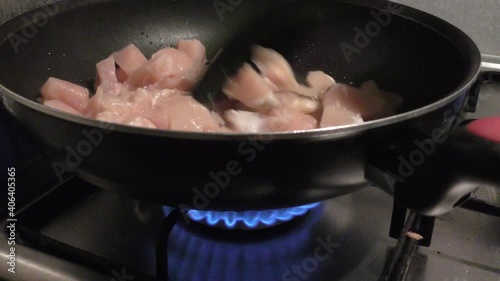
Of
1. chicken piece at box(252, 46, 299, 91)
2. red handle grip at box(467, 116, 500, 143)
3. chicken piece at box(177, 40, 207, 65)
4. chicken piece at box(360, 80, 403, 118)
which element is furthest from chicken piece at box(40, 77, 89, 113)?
red handle grip at box(467, 116, 500, 143)

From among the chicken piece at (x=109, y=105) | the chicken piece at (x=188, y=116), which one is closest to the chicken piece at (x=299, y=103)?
the chicken piece at (x=188, y=116)

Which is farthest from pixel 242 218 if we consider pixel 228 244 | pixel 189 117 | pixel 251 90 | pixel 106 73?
pixel 106 73

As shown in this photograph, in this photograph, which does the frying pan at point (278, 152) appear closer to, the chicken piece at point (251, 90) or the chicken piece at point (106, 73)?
the chicken piece at point (106, 73)

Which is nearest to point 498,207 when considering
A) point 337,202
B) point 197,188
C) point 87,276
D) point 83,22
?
point 337,202

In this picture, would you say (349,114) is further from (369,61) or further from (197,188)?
(197,188)

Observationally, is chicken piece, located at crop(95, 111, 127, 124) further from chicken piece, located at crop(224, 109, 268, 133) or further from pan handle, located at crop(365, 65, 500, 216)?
pan handle, located at crop(365, 65, 500, 216)

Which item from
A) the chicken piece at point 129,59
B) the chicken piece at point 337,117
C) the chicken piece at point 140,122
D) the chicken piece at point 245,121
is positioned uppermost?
the chicken piece at point 129,59

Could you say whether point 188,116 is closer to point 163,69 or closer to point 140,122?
point 140,122
